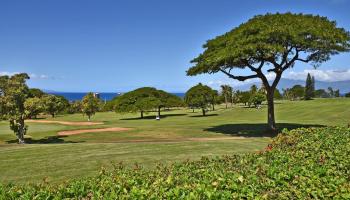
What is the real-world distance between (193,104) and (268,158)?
Result: 7439cm

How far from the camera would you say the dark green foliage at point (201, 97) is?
83812 mm

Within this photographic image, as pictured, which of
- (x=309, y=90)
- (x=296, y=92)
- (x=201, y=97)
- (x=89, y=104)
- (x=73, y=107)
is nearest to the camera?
(x=89, y=104)

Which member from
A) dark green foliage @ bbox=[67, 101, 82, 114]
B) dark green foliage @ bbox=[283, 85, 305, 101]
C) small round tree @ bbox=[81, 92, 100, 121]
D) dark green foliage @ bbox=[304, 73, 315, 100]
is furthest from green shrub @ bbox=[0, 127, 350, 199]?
dark green foliage @ bbox=[283, 85, 305, 101]

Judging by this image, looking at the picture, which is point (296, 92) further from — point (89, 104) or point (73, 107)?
point (89, 104)

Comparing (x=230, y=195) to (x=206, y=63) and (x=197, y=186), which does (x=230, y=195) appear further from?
(x=206, y=63)

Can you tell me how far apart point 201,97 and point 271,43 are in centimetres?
5275

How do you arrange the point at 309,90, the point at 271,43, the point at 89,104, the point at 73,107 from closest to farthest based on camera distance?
1. the point at 271,43
2. the point at 89,104
3. the point at 73,107
4. the point at 309,90

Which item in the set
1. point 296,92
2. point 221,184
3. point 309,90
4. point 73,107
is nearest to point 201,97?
point 73,107

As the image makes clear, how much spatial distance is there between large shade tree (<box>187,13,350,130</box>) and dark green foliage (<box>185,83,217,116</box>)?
4796cm

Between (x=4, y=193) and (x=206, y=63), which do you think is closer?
(x=4, y=193)

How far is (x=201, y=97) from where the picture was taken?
275 ft

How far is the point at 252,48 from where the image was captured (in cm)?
2962

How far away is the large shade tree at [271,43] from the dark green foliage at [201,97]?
47962 millimetres

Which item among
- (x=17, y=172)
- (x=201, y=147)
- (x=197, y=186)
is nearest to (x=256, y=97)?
(x=201, y=147)
